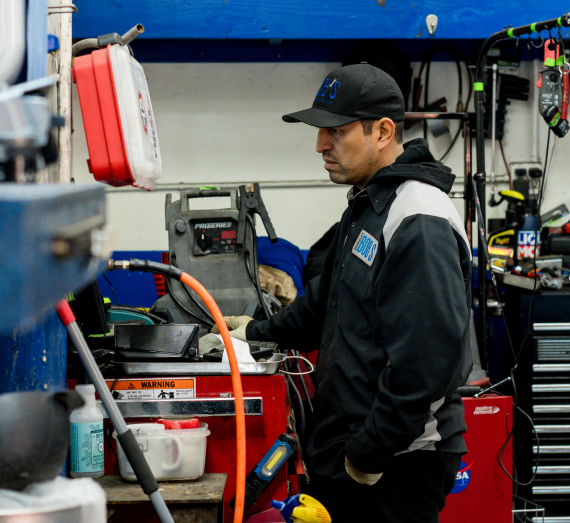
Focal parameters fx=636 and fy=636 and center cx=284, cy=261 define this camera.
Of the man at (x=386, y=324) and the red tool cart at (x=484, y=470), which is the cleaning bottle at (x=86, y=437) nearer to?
the man at (x=386, y=324)

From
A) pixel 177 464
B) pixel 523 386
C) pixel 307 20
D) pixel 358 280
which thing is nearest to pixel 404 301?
pixel 358 280

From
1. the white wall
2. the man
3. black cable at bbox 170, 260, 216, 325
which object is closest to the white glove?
the man

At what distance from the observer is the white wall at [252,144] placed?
4.14m

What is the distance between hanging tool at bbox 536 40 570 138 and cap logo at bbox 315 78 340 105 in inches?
55.5

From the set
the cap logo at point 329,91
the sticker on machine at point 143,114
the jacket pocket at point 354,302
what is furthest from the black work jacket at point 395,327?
the sticker on machine at point 143,114

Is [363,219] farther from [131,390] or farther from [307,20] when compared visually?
[307,20]

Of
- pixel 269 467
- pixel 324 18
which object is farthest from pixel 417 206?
pixel 324 18

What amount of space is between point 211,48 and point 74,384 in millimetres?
3047

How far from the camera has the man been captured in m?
1.36

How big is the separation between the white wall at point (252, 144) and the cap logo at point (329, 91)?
2.50 metres

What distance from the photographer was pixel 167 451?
55.6 inches

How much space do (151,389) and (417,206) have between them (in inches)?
30.2

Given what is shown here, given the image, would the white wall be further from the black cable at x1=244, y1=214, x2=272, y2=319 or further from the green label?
the green label

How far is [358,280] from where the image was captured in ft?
5.01
